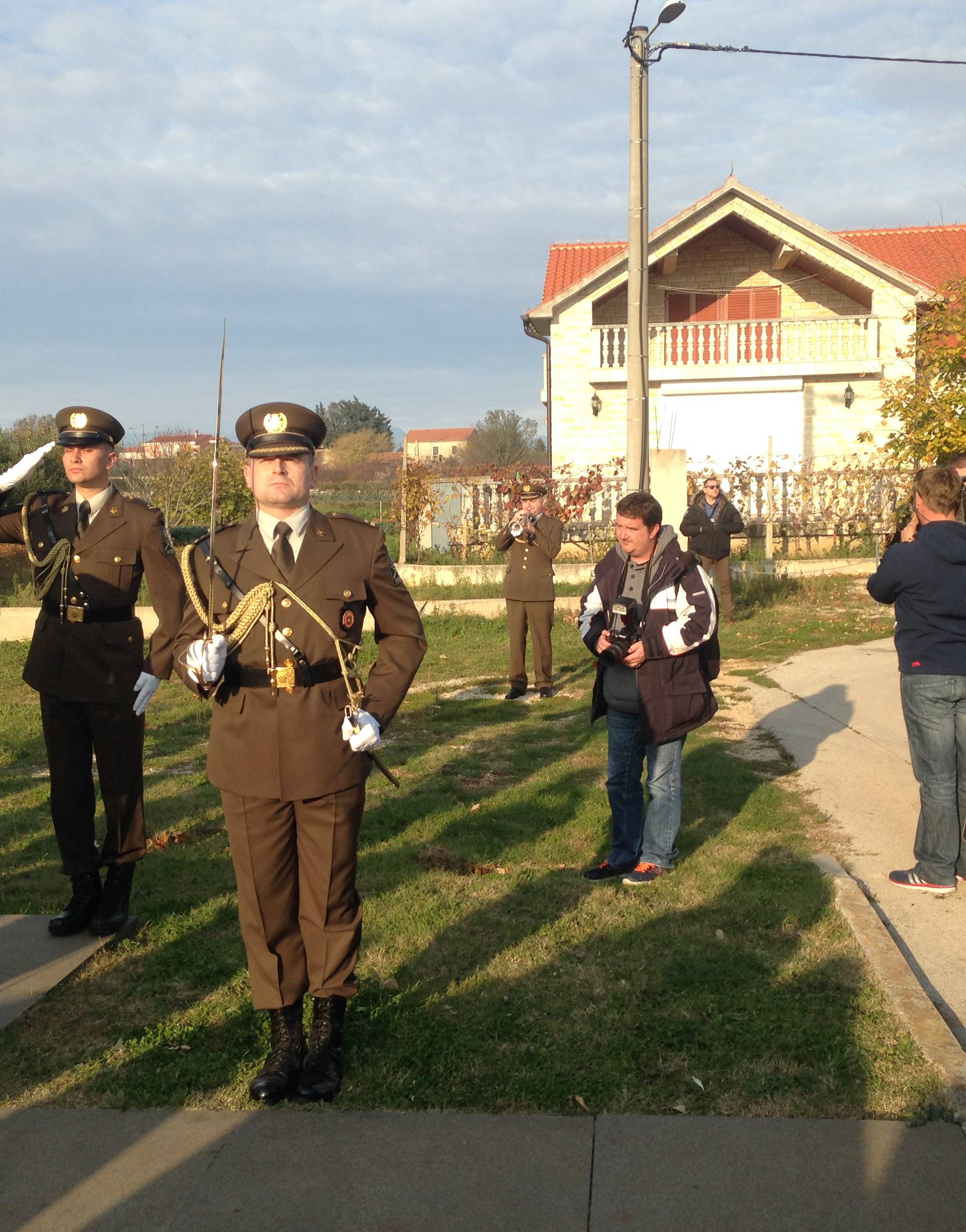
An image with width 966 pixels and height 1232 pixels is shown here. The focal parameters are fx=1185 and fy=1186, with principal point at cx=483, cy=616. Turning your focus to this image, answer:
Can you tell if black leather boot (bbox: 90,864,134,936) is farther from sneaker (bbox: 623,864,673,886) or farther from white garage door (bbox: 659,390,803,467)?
white garage door (bbox: 659,390,803,467)

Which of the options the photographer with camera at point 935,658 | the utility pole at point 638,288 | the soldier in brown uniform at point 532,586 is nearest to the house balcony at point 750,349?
the utility pole at point 638,288

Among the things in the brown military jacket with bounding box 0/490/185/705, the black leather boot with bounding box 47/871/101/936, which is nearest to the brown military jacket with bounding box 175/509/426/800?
the brown military jacket with bounding box 0/490/185/705

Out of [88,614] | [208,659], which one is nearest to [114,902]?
[88,614]

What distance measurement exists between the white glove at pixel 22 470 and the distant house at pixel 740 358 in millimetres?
21242

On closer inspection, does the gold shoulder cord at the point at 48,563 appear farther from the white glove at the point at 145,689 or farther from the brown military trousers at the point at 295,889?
the brown military trousers at the point at 295,889

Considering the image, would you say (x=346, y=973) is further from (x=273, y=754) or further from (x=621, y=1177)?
(x=621, y=1177)

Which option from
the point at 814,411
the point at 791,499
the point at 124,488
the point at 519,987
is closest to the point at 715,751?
the point at 519,987

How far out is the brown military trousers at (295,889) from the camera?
385 cm

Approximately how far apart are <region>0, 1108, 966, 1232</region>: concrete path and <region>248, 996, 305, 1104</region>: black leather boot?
0.26 ft

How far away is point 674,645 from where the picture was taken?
5.68 meters

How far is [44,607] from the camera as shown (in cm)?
529

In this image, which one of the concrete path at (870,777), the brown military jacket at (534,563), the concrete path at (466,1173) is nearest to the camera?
the concrete path at (466,1173)

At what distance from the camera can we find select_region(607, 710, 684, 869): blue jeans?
19.4ft

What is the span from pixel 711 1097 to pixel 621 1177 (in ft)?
1.90
